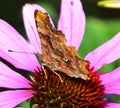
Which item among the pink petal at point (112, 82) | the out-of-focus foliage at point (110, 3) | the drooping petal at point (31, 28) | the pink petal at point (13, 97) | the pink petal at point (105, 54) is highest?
the out-of-focus foliage at point (110, 3)

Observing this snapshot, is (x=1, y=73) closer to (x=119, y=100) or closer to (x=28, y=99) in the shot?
(x=28, y=99)

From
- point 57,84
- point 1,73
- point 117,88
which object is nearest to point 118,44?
point 117,88

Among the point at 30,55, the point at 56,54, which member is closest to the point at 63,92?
the point at 56,54

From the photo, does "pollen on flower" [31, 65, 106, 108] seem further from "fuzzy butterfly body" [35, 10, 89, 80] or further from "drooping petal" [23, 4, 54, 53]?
"drooping petal" [23, 4, 54, 53]

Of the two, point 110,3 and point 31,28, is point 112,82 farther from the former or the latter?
point 110,3

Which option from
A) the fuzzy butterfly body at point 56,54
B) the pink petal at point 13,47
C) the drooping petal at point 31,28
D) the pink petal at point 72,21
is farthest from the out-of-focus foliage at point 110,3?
the fuzzy butterfly body at point 56,54

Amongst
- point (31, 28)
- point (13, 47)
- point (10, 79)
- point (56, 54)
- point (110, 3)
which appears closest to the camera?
point (56, 54)

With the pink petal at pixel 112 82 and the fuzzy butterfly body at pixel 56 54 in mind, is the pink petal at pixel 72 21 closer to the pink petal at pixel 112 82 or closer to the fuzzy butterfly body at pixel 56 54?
the pink petal at pixel 112 82
